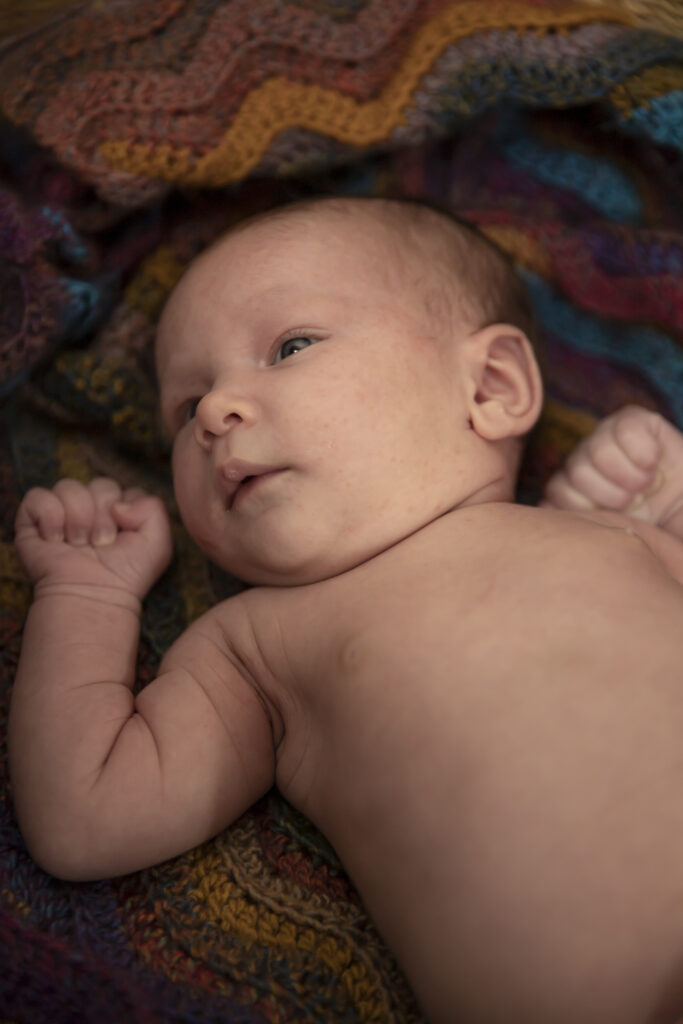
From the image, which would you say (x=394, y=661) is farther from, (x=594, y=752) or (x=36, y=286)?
(x=36, y=286)

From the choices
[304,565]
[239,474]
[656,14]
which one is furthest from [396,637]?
[656,14]

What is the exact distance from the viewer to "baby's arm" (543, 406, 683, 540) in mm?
1491

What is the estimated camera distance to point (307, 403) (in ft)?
3.98

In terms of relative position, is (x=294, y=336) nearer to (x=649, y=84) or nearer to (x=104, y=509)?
(x=104, y=509)

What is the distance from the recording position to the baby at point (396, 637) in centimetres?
101

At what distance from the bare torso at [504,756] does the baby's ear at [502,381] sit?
17 centimetres

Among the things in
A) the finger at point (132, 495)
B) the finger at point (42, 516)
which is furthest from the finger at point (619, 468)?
the finger at point (42, 516)

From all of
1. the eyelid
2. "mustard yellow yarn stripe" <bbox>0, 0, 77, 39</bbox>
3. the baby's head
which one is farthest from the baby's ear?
"mustard yellow yarn stripe" <bbox>0, 0, 77, 39</bbox>

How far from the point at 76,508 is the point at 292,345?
0.41 meters

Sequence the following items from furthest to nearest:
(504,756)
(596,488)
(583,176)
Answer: (583,176), (596,488), (504,756)

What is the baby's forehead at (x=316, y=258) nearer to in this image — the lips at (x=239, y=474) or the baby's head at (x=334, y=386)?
the baby's head at (x=334, y=386)

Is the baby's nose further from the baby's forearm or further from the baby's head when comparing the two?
the baby's forearm

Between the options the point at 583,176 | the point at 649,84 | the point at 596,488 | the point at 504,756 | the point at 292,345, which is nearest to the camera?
the point at 504,756

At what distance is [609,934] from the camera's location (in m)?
0.97
